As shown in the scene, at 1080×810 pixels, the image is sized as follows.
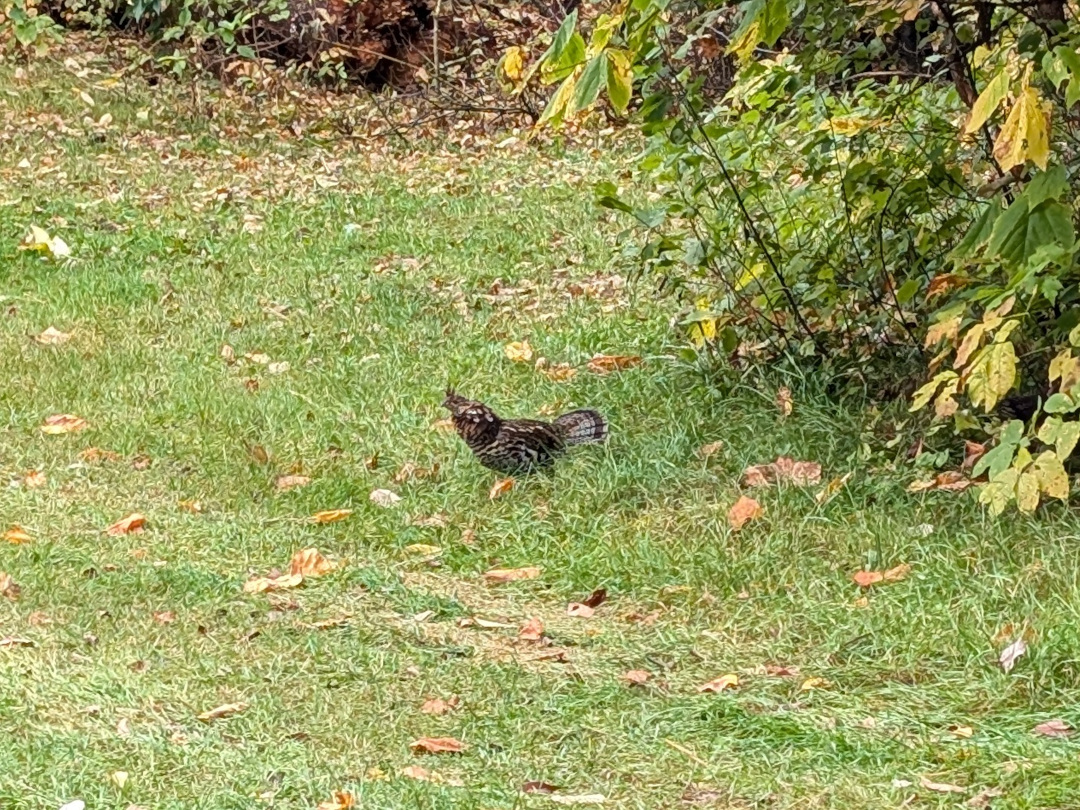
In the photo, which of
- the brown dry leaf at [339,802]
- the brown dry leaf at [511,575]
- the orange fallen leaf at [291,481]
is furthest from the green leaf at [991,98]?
the orange fallen leaf at [291,481]

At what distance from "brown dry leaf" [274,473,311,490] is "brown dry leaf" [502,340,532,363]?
1.53 meters

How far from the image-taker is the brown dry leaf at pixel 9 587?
16.6 ft

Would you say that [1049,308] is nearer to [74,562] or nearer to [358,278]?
[74,562]

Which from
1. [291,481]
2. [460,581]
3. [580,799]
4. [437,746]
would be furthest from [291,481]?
[580,799]

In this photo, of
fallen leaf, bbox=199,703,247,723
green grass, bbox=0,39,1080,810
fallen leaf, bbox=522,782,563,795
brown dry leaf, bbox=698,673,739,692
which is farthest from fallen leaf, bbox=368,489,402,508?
fallen leaf, bbox=522,782,563,795

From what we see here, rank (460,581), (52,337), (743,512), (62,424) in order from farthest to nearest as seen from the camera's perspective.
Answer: (52,337)
(62,424)
(743,512)
(460,581)

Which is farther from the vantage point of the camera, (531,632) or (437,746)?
(531,632)

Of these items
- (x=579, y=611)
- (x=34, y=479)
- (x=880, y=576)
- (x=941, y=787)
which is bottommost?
(x=34, y=479)

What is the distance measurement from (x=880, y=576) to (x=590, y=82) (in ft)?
6.06

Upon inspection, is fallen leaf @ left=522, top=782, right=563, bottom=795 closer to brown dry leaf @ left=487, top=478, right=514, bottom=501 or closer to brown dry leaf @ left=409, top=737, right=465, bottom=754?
brown dry leaf @ left=409, top=737, right=465, bottom=754

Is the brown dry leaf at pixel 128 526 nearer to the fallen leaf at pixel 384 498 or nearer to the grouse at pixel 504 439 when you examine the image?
the fallen leaf at pixel 384 498

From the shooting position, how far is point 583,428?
20.2 ft

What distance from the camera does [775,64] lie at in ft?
20.6

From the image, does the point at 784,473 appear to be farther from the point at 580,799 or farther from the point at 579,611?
the point at 580,799
